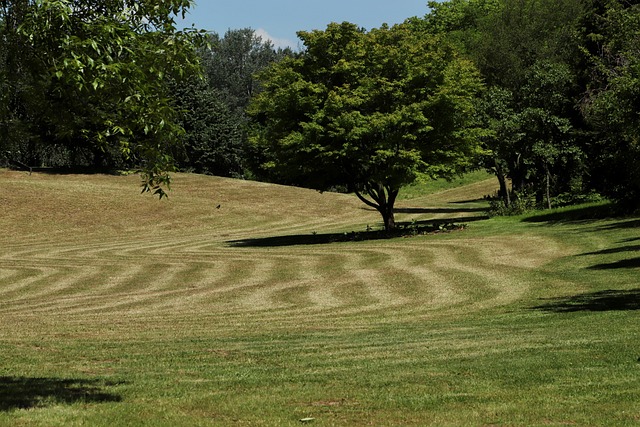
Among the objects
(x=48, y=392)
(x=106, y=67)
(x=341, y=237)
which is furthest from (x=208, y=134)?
(x=106, y=67)

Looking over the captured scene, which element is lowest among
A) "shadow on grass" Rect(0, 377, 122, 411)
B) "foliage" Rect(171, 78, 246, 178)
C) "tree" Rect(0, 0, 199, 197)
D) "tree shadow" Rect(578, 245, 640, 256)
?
"tree shadow" Rect(578, 245, 640, 256)

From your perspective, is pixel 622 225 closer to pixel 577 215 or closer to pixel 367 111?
pixel 577 215

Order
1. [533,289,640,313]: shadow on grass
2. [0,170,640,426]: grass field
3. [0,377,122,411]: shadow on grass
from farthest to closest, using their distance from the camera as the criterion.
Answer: [533,289,640,313]: shadow on grass
[0,377,122,411]: shadow on grass
[0,170,640,426]: grass field

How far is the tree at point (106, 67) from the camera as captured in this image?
10.2 meters

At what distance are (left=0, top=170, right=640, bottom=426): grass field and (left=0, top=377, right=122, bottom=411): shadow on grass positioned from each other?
0.14 feet

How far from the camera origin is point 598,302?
23578 mm

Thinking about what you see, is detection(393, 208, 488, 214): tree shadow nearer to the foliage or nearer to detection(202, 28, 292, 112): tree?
the foliage

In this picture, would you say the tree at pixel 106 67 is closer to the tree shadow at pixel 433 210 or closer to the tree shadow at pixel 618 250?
the tree shadow at pixel 618 250

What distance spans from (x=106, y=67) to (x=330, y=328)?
12629 mm

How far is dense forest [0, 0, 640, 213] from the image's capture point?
1107cm

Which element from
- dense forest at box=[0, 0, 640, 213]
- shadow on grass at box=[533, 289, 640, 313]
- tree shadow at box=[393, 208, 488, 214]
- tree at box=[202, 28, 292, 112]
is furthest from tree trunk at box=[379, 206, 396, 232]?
tree at box=[202, 28, 292, 112]

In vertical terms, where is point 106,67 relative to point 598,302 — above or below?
above

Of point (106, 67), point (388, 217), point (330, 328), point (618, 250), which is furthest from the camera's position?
point (388, 217)

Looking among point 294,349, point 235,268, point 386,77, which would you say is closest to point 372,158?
point 386,77
